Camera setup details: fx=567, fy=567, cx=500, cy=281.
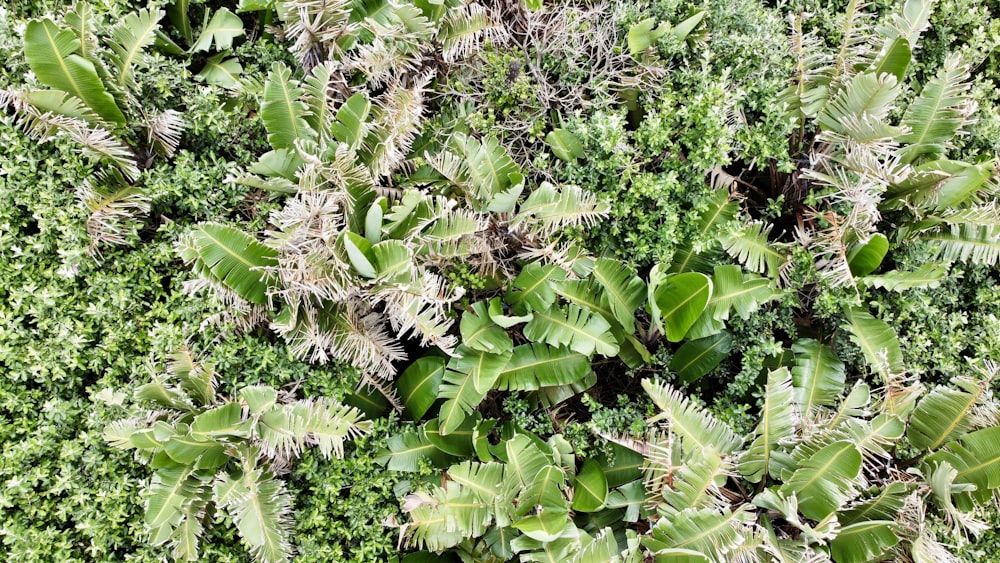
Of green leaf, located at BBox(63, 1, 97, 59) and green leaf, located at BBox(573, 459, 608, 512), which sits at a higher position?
green leaf, located at BBox(63, 1, 97, 59)

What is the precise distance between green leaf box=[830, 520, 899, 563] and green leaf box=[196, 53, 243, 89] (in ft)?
12.4

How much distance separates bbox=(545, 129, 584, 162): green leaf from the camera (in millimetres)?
3045

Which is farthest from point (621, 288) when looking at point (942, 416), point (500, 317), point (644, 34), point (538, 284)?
point (942, 416)

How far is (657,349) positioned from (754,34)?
6.00 ft

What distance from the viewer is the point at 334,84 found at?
3.17 metres

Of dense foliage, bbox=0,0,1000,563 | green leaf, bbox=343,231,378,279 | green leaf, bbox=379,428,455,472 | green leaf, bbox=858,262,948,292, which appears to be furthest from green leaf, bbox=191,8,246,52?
green leaf, bbox=858,262,948,292

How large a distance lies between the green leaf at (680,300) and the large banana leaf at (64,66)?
285cm

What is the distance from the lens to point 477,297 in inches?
125

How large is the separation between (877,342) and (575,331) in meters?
1.53

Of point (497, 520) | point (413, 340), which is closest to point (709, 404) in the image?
point (497, 520)

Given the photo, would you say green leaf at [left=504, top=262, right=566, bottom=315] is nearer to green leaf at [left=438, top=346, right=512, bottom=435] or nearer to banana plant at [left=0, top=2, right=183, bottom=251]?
green leaf at [left=438, top=346, right=512, bottom=435]

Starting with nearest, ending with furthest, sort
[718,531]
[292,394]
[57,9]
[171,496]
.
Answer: [718,531] < [171,496] < [292,394] < [57,9]

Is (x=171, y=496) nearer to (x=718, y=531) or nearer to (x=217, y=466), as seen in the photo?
(x=217, y=466)

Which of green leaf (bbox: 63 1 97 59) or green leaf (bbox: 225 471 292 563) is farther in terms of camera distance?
green leaf (bbox: 63 1 97 59)
